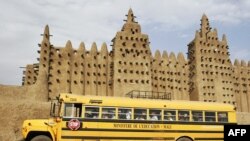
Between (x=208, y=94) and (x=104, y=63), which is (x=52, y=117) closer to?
(x=104, y=63)

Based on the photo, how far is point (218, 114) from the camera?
19.4 metres

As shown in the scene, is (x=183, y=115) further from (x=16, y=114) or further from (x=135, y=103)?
(x=16, y=114)

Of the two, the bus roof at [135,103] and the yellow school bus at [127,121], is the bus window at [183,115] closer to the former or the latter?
the yellow school bus at [127,121]

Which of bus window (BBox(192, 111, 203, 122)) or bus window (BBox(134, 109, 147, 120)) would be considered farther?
bus window (BBox(192, 111, 203, 122))

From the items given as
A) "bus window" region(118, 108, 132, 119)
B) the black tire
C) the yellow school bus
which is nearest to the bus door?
the yellow school bus

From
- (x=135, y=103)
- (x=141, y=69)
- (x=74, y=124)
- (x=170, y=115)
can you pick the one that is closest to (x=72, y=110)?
(x=74, y=124)

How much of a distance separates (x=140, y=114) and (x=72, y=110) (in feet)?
11.5

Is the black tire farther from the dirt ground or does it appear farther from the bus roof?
the dirt ground

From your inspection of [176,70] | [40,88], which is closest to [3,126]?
[40,88]

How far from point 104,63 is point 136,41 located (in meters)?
5.15

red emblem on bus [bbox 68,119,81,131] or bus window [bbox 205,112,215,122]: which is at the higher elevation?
bus window [bbox 205,112,215,122]

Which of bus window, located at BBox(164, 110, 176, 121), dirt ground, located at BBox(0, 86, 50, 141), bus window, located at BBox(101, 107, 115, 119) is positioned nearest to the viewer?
bus window, located at BBox(101, 107, 115, 119)

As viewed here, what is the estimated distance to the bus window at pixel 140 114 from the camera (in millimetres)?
17766

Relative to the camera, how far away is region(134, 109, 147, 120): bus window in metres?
17.8
